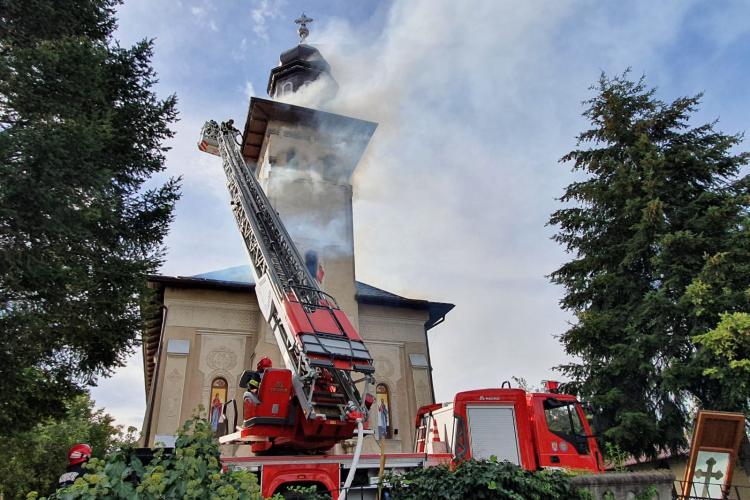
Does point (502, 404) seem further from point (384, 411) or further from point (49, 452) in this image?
point (49, 452)

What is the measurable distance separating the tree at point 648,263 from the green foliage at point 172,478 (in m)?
11.7

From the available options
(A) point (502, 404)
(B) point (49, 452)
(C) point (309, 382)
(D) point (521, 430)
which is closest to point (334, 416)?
(C) point (309, 382)

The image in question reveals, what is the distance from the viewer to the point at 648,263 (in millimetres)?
14812

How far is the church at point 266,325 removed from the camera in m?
16.3

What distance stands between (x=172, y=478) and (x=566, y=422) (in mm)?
8854

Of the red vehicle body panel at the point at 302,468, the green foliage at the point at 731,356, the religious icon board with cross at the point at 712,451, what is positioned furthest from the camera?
the green foliage at the point at 731,356

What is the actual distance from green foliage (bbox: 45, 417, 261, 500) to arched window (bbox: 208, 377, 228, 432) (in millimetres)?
13069

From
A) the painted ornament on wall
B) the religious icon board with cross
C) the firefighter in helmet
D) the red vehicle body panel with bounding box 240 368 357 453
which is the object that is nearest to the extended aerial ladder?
the red vehicle body panel with bounding box 240 368 357 453

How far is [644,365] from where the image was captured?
12.8m

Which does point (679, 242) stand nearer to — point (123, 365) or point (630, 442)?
point (630, 442)

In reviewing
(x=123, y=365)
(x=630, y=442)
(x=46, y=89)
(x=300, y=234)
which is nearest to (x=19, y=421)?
(x=123, y=365)

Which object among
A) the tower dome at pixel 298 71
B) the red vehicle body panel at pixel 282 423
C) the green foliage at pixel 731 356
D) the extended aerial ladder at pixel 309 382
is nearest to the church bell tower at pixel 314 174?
the tower dome at pixel 298 71

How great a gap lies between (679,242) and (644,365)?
3413 mm

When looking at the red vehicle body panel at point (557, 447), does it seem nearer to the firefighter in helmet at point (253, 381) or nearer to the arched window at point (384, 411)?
the firefighter in helmet at point (253, 381)
